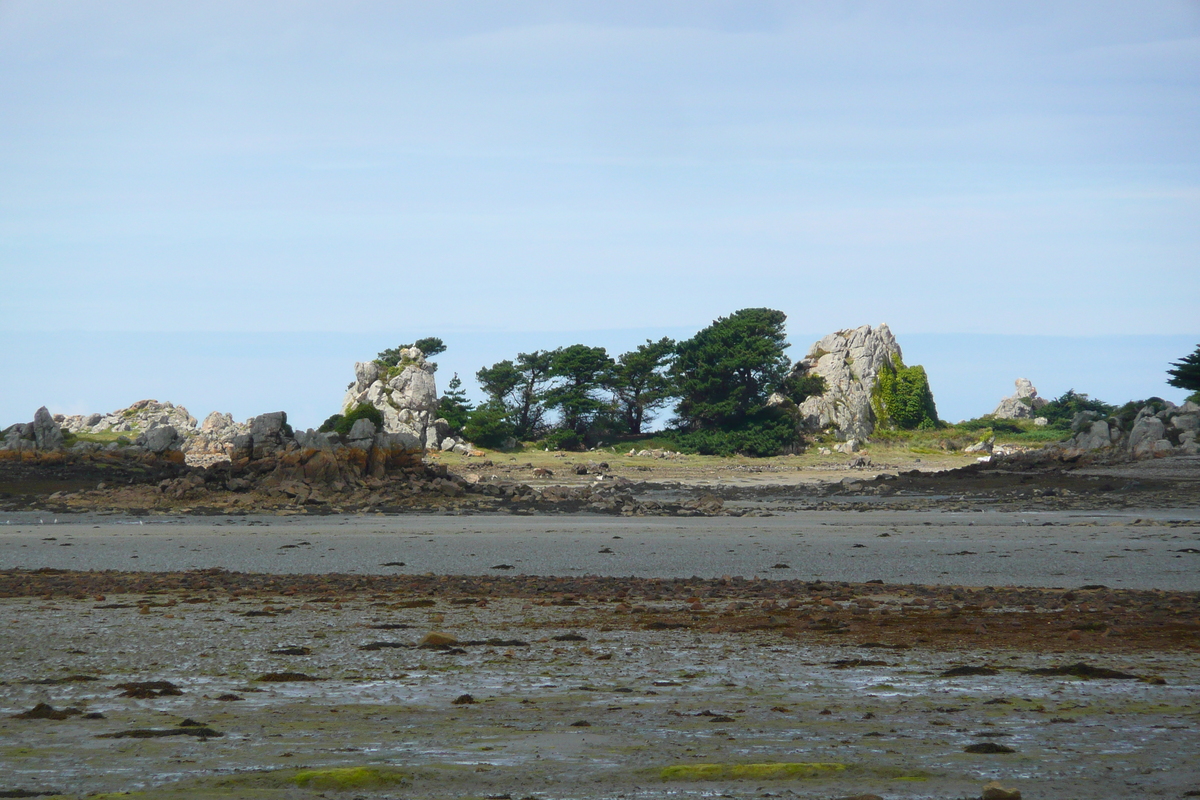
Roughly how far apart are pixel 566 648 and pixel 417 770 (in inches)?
117

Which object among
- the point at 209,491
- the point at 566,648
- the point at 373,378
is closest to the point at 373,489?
the point at 209,491

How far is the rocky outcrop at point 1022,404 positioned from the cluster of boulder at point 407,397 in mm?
52944

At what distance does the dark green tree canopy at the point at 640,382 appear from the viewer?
61812 millimetres

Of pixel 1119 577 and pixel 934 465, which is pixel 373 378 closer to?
pixel 934 465

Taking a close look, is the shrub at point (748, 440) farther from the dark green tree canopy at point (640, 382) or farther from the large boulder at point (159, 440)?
the large boulder at point (159, 440)

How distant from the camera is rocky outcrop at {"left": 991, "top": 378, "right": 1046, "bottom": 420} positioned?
8388 centimetres

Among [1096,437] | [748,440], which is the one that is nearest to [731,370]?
[748,440]

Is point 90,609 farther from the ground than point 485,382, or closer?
closer

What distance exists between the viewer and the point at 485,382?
206 feet

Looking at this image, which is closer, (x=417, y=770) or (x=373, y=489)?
(x=417, y=770)

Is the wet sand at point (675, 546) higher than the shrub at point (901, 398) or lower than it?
lower

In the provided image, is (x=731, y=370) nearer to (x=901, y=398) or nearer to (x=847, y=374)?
(x=847, y=374)

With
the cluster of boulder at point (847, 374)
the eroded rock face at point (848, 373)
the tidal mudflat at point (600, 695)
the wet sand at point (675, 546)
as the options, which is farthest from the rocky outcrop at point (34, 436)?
the eroded rock face at point (848, 373)

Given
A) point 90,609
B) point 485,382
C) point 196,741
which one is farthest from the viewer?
point 485,382
